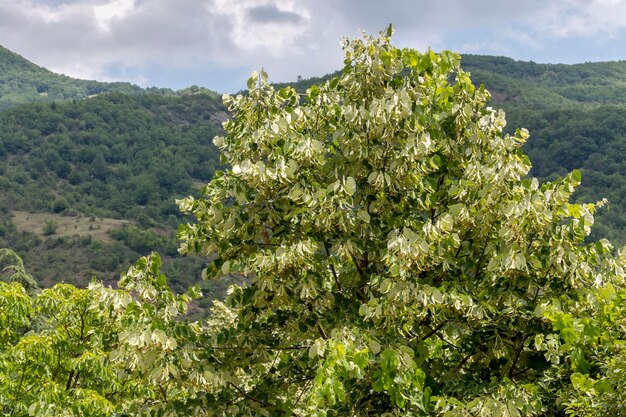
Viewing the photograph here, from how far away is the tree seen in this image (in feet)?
27.1

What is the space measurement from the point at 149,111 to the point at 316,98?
17502 centimetres

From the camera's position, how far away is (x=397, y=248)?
319 inches

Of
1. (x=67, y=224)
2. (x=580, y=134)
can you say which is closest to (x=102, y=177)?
(x=67, y=224)

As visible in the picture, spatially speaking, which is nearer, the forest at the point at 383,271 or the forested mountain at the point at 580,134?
the forest at the point at 383,271

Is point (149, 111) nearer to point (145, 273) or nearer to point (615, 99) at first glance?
point (615, 99)

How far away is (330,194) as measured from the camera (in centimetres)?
844

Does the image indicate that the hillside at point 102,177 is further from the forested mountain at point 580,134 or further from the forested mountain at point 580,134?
the forested mountain at point 580,134

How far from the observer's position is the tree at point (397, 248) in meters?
8.25

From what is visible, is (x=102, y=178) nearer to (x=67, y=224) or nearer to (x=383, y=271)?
(x=67, y=224)

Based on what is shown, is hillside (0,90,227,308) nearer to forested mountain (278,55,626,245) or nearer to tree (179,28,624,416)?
forested mountain (278,55,626,245)

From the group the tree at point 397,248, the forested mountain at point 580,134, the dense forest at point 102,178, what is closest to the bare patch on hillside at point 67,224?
the dense forest at point 102,178

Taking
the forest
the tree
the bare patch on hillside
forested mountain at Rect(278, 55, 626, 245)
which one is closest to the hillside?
the bare patch on hillside

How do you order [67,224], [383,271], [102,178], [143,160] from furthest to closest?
[143,160]
[102,178]
[67,224]
[383,271]

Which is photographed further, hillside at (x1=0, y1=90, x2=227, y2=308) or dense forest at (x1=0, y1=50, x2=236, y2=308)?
hillside at (x1=0, y1=90, x2=227, y2=308)
